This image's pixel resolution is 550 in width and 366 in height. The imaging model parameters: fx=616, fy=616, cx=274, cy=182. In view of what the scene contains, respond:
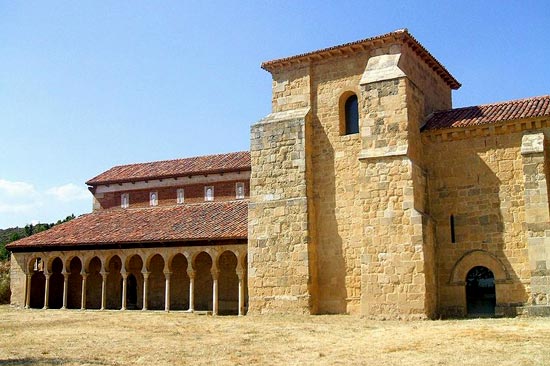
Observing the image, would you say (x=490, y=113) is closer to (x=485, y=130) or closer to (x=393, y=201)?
(x=485, y=130)

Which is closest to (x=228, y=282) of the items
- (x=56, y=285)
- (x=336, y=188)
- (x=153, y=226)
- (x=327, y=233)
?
(x=153, y=226)

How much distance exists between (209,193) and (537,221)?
17.1m

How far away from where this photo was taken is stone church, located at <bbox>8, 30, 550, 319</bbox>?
1986 centimetres

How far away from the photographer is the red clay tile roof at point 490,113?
67.1ft

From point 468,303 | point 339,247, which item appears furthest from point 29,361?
point 468,303

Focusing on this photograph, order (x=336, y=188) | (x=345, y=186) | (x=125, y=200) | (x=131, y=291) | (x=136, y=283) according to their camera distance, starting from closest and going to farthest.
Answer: (x=345, y=186), (x=336, y=188), (x=136, y=283), (x=131, y=291), (x=125, y=200)

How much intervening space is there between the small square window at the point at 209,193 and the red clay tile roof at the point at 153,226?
674 millimetres

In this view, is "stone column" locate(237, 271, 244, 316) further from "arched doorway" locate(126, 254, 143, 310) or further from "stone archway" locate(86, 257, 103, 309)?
"stone archway" locate(86, 257, 103, 309)

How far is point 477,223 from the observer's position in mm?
20625

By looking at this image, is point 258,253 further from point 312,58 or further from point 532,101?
point 532,101

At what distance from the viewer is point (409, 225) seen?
20.0 m

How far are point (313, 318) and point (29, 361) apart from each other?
34.7ft

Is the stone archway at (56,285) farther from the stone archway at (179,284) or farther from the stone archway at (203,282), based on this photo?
the stone archway at (203,282)

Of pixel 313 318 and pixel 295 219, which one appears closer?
pixel 313 318
